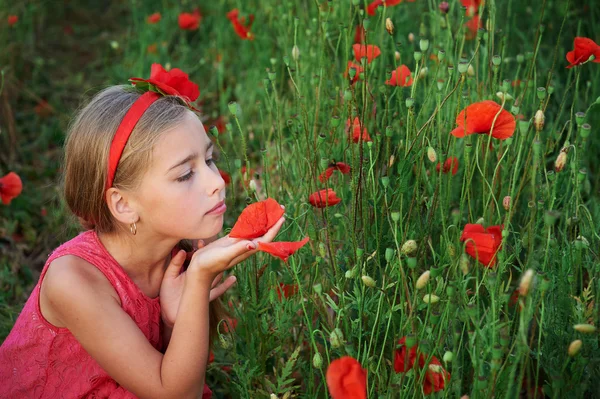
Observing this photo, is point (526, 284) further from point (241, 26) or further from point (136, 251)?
point (241, 26)

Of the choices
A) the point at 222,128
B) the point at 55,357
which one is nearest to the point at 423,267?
the point at 55,357

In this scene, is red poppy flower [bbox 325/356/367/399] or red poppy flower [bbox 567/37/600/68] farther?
red poppy flower [bbox 567/37/600/68]

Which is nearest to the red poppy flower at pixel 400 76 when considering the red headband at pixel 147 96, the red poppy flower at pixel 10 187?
the red headband at pixel 147 96

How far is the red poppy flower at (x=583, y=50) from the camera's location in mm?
1870

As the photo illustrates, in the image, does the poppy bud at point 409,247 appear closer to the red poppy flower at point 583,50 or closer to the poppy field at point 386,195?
the poppy field at point 386,195

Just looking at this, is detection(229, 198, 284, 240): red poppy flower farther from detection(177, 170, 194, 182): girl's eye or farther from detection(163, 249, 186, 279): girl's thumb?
detection(163, 249, 186, 279): girl's thumb

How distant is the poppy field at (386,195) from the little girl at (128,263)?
0.30 ft

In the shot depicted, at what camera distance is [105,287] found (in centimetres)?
183

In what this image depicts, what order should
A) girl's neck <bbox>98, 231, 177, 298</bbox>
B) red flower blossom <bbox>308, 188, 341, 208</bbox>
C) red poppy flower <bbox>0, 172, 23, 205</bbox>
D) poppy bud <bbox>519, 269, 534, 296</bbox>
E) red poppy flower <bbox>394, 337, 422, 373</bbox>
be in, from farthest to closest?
red poppy flower <bbox>0, 172, 23, 205</bbox> → girl's neck <bbox>98, 231, 177, 298</bbox> → red flower blossom <bbox>308, 188, 341, 208</bbox> → red poppy flower <bbox>394, 337, 422, 373</bbox> → poppy bud <bbox>519, 269, 534, 296</bbox>

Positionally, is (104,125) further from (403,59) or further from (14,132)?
(14,132)

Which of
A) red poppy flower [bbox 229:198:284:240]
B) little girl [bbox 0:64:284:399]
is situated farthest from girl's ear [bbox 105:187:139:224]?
red poppy flower [bbox 229:198:284:240]

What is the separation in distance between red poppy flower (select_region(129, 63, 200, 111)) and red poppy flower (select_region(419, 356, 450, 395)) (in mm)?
858

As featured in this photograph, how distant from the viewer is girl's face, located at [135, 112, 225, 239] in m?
1.80

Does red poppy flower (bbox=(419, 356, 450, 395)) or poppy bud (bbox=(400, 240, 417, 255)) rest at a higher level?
poppy bud (bbox=(400, 240, 417, 255))
